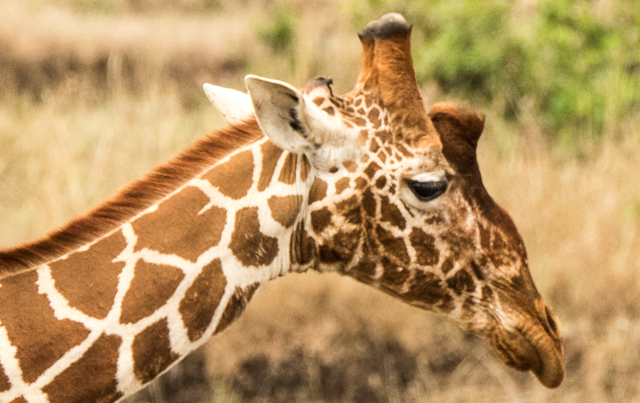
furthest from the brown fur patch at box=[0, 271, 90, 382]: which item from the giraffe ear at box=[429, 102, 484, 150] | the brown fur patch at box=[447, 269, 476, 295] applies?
the giraffe ear at box=[429, 102, 484, 150]

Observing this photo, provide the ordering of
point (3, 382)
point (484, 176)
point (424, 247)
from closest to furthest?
point (3, 382)
point (424, 247)
point (484, 176)

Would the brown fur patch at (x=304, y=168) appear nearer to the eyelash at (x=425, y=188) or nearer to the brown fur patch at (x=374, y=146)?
the brown fur patch at (x=374, y=146)

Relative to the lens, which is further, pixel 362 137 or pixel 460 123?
pixel 460 123

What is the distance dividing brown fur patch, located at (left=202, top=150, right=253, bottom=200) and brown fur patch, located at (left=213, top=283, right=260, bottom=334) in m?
0.28

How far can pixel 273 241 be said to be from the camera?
175 cm

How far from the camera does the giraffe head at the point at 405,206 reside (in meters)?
1.76

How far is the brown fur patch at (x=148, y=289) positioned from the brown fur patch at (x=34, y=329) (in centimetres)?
13

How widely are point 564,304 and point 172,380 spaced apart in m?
2.81

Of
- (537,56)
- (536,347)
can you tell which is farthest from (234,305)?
(537,56)

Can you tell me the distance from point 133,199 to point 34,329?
452 mm

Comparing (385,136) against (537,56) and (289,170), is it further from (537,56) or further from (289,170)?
(537,56)

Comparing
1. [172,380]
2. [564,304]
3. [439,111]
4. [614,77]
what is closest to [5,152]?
[172,380]

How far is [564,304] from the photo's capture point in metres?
4.18

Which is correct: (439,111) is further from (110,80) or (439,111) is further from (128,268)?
(110,80)
